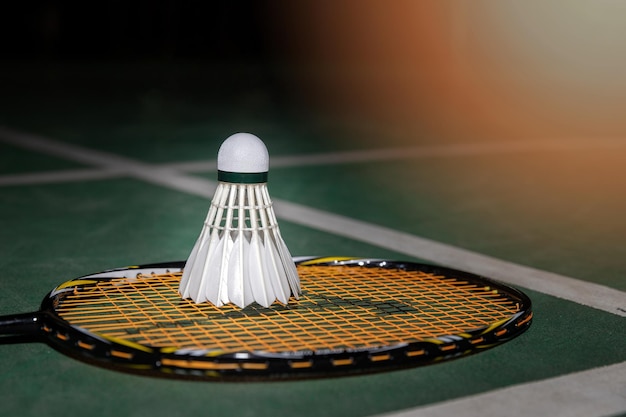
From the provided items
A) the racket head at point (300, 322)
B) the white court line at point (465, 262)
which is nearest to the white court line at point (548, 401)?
the white court line at point (465, 262)

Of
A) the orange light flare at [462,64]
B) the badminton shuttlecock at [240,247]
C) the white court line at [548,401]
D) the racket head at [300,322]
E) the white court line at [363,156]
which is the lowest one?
the white court line at [548,401]

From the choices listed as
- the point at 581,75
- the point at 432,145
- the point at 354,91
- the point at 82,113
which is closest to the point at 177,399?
the point at 432,145

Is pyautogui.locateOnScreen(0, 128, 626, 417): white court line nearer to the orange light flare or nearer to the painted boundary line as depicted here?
the painted boundary line

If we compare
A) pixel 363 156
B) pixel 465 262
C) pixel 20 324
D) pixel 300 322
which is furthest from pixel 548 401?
pixel 363 156

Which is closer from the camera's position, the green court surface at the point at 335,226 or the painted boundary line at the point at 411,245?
the green court surface at the point at 335,226

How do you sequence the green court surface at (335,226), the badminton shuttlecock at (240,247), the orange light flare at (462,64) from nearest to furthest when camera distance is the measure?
the green court surface at (335,226) → the badminton shuttlecock at (240,247) → the orange light flare at (462,64)

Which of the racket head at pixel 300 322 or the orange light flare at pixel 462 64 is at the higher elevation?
the orange light flare at pixel 462 64

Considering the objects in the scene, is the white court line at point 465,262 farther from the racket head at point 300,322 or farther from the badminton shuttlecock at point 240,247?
the badminton shuttlecock at point 240,247
